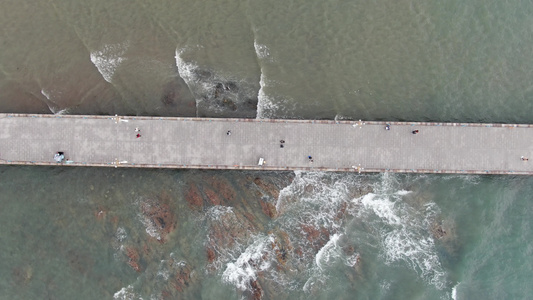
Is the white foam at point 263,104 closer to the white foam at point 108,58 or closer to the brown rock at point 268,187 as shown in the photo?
the brown rock at point 268,187

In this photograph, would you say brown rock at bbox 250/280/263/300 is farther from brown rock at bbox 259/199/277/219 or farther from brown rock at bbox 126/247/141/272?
brown rock at bbox 126/247/141/272

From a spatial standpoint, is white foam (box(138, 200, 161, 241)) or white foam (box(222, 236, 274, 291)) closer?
white foam (box(222, 236, 274, 291))

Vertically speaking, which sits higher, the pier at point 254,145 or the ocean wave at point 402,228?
the pier at point 254,145

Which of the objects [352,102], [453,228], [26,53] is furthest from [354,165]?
[26,53]

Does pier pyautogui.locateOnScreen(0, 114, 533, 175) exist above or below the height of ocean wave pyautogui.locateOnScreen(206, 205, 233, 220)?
above

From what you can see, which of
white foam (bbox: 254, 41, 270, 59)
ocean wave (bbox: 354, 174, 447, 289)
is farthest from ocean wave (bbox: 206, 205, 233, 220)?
white foam (bbox: 254, 41, 270, 59)

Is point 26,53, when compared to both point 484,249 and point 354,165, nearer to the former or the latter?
point 354,165

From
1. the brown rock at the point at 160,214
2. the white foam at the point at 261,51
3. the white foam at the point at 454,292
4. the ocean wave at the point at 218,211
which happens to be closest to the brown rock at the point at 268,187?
the ocean wave at the point at 218,211
